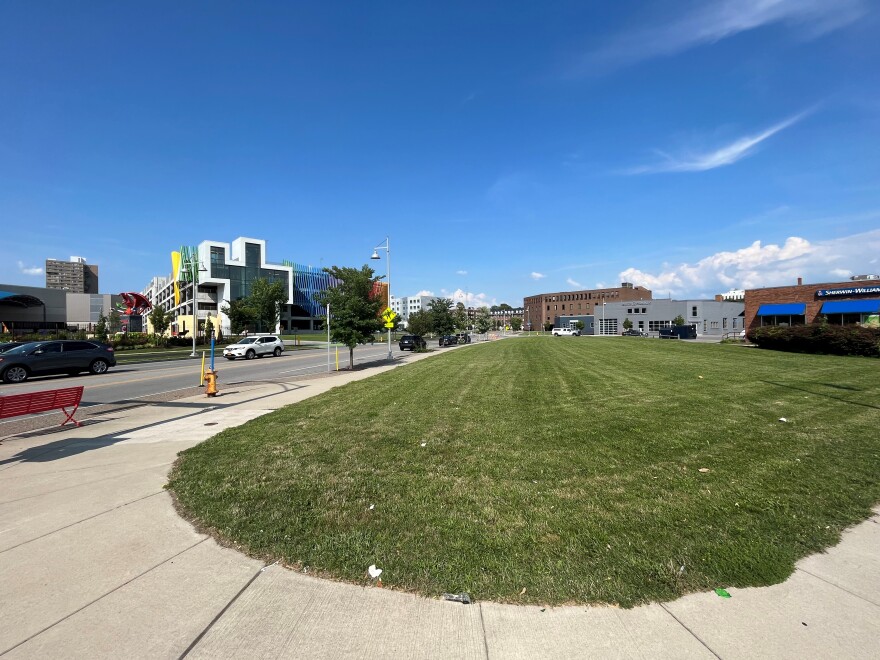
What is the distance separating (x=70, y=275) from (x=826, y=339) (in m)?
218

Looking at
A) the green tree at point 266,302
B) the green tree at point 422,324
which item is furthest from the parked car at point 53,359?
the green tree at point 422,324

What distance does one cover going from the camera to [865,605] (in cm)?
278

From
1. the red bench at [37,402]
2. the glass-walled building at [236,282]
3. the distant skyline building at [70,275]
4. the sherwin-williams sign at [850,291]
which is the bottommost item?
the red bench at [37,402]

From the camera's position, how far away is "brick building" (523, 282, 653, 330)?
129 m

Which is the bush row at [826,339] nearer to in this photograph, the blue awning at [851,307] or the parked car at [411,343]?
the blue awning at [851,307]

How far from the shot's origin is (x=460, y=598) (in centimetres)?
285

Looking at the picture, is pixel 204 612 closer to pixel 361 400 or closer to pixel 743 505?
pixel 743 505

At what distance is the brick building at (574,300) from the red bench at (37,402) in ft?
413

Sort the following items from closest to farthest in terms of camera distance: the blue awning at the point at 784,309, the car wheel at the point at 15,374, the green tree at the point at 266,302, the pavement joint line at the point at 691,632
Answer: the pavement joint line at the point at 691,632
the car wheel at the point at 15,374
the blue awning at the point at 784,309
the green tree at the point at 266,302

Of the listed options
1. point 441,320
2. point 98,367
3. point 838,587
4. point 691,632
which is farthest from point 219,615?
point 441,320

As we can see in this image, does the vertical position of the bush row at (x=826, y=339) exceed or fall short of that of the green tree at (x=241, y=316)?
it falls short

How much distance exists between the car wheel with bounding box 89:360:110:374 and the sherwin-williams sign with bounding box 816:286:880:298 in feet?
169

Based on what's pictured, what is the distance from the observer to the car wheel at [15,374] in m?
17.1

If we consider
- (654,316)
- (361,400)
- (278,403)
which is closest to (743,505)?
(361,400)
